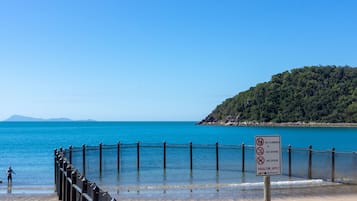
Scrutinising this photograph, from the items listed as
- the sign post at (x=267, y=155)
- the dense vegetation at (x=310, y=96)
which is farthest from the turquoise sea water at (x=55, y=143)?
the dense vegetation at (x=310, y=96)

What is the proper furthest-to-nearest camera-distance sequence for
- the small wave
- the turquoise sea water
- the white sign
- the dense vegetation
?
1. the dense vegetation
2. the turquoise sea water
3. the small wave
4. the white sign

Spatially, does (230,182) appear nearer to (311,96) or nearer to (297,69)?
(311,96)

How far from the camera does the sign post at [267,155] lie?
8.31m

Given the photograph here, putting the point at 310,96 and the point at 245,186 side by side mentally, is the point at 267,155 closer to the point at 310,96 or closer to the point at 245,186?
the point at 245,186

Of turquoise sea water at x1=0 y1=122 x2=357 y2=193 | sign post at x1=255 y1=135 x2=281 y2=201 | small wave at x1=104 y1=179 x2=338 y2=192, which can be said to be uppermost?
sign post at x1=255 y1=135 x2=281 y2=201

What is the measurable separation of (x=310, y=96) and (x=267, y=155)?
7064 inches

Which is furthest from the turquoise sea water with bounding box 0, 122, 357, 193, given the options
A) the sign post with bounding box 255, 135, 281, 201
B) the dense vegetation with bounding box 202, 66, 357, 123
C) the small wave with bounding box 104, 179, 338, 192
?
the dense vegetation with bounding box 202, 66, 357, 123

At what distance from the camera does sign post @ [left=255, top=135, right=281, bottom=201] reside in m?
8.31

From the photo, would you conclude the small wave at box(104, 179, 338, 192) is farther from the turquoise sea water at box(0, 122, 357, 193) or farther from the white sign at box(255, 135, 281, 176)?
the white sign at box(255, 135, 281, 176)

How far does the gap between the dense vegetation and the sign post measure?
565ft

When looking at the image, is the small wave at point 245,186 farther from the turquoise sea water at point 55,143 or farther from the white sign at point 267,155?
the white sign at point 267,155

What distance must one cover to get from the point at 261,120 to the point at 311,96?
80.8 ft

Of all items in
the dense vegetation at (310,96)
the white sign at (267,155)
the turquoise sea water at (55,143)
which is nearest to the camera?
the white sign at (267,155)

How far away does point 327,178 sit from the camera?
899 inches
